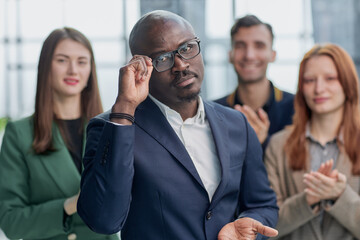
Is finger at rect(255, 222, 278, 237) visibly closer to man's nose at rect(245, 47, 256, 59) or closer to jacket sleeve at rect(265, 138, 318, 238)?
jacket sleeve at rect(265, 138, 318, 238)

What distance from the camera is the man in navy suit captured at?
1354 millimetres

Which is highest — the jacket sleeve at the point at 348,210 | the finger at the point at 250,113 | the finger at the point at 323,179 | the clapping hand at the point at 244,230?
the finger at the point at 250,113

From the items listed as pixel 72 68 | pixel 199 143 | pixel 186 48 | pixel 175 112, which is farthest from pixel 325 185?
pixel 72 68

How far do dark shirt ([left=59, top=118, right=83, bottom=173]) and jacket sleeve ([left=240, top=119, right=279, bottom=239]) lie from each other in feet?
2.99

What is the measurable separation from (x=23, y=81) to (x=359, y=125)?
7963 mm

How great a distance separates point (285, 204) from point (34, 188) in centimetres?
114

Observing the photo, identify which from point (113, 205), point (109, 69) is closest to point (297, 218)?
point (113, 205)

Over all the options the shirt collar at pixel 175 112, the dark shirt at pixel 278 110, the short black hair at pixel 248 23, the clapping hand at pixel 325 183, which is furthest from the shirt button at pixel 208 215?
the short black hair at pixel 248 23

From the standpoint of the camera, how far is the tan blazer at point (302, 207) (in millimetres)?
2170

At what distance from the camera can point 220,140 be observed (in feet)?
5.08

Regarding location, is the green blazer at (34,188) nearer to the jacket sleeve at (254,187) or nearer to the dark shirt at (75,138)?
the dark shirt at (75,138)

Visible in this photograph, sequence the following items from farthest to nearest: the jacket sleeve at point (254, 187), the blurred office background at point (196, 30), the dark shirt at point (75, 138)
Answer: the blurred office background at point (196, 30), the dark shirt at point (75, 138), the jacket sleeve at point (254, 187)

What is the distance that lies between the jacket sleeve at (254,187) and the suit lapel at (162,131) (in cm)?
25

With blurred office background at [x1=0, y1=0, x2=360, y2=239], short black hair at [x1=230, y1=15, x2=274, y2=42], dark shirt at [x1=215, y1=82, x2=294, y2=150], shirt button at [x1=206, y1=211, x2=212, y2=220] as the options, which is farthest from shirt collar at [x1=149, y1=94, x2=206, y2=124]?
blurred office background at [x1=0, y1=0, x2=360, y2=239]
